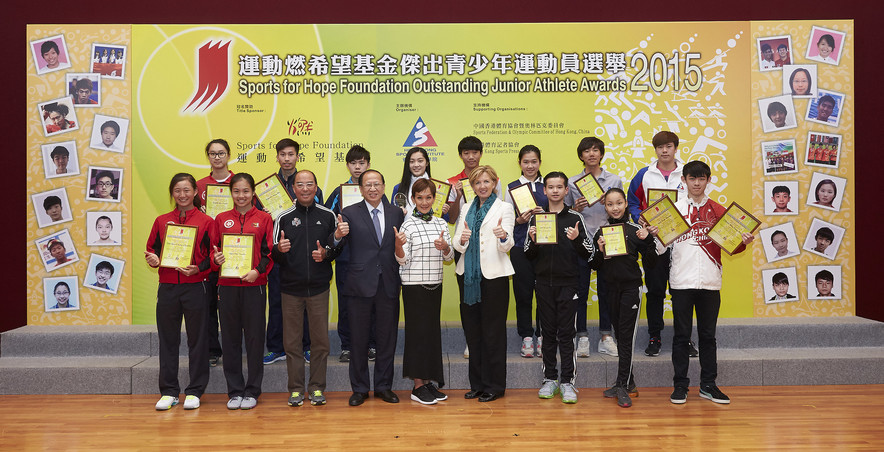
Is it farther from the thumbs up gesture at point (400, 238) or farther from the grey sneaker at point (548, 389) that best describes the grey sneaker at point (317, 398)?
the grey sneaker at point (548, 389)

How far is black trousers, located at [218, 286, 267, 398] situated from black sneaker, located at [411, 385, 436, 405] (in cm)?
105

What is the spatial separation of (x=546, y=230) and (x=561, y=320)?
0.63m

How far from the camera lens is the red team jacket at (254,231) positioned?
166 inches

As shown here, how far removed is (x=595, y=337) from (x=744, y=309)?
1609mm

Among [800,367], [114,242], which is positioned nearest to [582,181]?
[800,367]

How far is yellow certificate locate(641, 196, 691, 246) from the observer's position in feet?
13.9

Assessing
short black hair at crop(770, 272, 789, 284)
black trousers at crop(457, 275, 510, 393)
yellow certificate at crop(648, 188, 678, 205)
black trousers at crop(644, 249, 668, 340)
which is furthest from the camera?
short black hair at crop(770, 272, 789, 284)

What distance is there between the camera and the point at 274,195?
15.2 ft

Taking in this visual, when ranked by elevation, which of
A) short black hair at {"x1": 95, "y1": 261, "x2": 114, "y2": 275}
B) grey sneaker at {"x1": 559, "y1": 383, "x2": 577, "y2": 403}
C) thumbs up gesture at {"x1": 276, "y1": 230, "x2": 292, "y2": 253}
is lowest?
grey sneaker at {"x1": 559, "y1": 383, "x2": 577, "y2": 403}

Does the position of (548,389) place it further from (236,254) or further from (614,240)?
(236,254)

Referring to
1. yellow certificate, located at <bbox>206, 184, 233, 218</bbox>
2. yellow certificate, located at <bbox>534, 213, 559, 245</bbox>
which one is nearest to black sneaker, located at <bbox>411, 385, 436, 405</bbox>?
yellow certificate, located at <bbox>534, 213, 559, 245</bbox>

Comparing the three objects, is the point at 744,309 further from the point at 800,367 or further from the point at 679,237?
the point at 679,237

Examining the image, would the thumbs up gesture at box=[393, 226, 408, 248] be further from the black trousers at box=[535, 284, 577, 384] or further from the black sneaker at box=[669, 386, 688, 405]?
the black sneaker at box=[669, 386, 688, 405]

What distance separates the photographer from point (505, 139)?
574 cm
